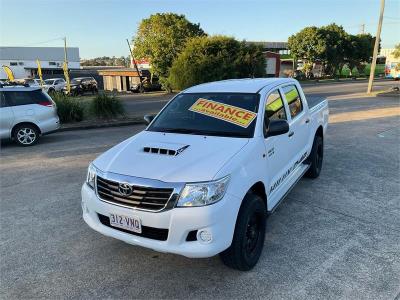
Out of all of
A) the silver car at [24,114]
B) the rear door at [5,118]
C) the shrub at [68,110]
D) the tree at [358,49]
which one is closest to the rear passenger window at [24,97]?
the silver car at [24,114]

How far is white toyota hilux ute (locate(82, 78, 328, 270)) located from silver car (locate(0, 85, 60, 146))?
6.11m

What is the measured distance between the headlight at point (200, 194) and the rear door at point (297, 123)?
1981 millimetres

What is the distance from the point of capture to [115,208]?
3.29 meters

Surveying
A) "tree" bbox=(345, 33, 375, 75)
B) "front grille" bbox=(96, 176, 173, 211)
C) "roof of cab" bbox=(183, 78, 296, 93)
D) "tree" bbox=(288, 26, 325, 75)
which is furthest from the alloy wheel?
"tree" bbox=(345, 33, 375, 75)

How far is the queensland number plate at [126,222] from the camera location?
319cm

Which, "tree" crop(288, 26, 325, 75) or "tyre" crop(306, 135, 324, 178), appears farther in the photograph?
"tree" crop(288, 26, 325, 75)

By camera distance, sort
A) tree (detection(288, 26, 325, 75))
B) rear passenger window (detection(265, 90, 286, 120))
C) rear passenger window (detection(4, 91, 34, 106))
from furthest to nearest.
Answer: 1. tree (detection(288, 26, 325, 75))
2. rear passenger window (detection(4, 91, 34, 106))
3. rear passenger window (detection(265, 90, 286, 120))

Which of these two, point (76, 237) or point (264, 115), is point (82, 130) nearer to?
point (76, 237)

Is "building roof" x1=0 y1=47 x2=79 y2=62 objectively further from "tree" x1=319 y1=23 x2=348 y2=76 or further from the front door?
the front door

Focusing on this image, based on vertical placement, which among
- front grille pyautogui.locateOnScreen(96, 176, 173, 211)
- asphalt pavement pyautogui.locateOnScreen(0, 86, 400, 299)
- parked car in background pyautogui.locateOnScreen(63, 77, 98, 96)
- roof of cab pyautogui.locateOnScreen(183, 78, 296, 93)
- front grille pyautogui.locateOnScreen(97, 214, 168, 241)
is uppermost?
roof of cab pyautogui.locateOnScreen(183, 78, 296, 93)

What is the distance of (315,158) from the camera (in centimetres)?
617

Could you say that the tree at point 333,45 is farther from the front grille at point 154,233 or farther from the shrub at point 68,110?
the front grille at point 154,233

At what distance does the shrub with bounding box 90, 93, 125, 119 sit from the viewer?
13.4 meters

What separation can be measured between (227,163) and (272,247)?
4.49 ft
